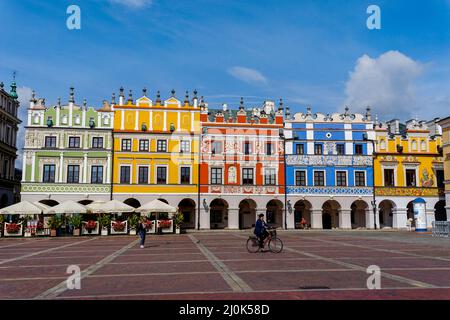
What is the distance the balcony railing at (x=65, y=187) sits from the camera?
132ft

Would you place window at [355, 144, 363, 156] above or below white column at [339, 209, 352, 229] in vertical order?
above

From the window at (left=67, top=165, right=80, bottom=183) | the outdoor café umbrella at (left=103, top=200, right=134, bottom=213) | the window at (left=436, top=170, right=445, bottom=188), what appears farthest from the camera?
the window at (left=436, top=170, right=445, bottom=188)

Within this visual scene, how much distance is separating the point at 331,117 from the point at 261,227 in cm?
2834

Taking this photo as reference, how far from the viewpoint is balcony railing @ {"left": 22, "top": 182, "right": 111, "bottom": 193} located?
40.2 metres

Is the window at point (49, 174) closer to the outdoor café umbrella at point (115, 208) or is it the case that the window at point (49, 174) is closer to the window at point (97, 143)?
the window at point (97, 143)

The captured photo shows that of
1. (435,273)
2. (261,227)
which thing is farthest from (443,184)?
(435,273)

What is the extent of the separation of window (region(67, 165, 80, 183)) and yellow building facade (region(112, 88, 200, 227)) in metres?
3.49

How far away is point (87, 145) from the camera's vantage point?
41.5 meters

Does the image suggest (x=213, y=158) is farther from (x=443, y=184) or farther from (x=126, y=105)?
(x=443, y=184)

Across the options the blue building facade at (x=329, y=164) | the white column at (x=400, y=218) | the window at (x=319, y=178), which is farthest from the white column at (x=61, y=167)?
the white column at (x=400, y=218)

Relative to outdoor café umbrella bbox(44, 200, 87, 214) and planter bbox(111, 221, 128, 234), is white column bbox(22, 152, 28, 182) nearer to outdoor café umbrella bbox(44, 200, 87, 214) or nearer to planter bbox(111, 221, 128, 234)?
outdoor café umbrella bbox(44, 200, 87, 214)

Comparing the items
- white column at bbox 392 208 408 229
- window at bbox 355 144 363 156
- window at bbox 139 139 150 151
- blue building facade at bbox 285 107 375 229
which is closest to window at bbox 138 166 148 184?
window at bbox 139 139 150 151

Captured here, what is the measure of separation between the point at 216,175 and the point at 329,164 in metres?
11.6
